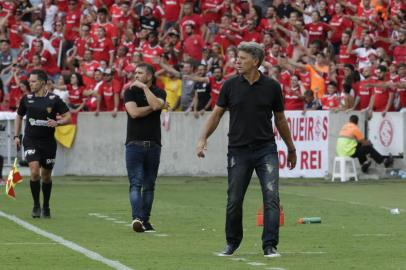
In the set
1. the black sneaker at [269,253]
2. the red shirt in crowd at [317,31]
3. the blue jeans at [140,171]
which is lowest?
the black sneaker at [269,253]

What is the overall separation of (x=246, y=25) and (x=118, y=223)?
15486 millimetres

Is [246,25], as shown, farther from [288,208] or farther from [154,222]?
[154,222]

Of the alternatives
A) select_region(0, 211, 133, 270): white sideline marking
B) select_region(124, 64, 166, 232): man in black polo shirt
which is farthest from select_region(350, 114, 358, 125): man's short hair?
select_region(124, 64, 166, 232): man in black polo shirt

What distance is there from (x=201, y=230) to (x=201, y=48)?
16.1m

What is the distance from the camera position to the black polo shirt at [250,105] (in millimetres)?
11938

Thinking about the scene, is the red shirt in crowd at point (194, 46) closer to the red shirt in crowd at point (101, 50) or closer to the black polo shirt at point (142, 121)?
the red shirt in crowd at point (101, 50)

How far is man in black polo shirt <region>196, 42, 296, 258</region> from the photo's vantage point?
11922 millimetres

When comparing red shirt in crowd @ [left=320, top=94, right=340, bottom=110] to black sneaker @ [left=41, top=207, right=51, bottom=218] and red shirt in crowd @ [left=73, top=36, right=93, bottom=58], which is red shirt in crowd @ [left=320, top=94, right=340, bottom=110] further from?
black sneaker @ [left=41, top=207, right=51, bottom=218]

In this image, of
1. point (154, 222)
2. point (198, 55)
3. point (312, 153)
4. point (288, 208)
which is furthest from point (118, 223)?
point (198, 55)

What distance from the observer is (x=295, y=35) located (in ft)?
102

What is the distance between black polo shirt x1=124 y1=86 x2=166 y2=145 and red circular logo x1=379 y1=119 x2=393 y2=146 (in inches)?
541

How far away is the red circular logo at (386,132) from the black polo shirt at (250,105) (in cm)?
1660

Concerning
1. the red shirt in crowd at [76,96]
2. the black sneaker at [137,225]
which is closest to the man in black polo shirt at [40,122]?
the black sneaker at [137,225]

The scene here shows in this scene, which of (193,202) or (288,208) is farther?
(193,202)
